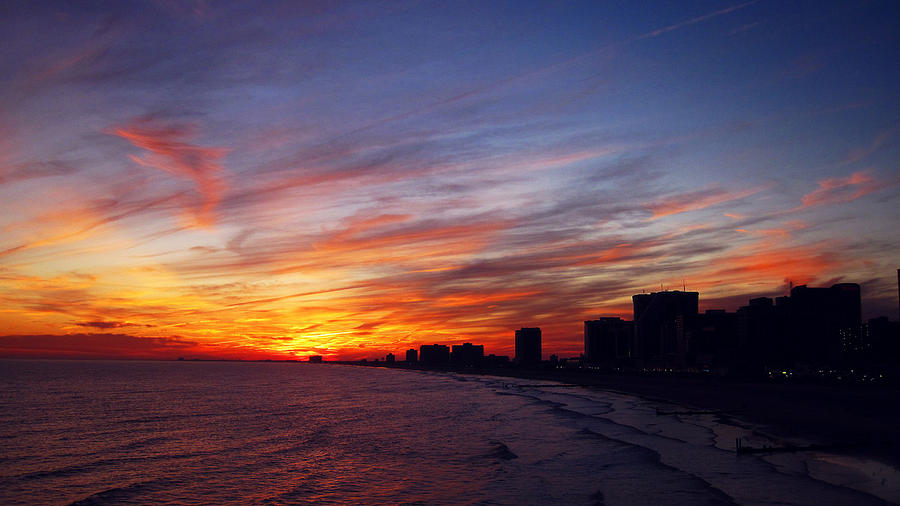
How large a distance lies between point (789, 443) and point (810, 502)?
57.5ft

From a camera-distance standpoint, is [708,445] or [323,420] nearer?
[708,445]

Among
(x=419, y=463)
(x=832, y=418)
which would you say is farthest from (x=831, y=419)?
(x=419, y=463)

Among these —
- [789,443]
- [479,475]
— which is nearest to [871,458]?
[789,443]

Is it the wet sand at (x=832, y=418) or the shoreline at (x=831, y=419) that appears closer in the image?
the shoreline at (x=831, y=419)

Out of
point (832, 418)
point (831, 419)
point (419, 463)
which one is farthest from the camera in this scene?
point (832, 418)

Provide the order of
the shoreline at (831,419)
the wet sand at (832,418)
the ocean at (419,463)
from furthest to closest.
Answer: the wet sand at (832,418)
the shoreline at (831,419)
the ocean at (419,463)

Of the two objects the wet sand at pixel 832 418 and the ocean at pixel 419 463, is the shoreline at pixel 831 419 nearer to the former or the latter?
the wet sand at pixel 832 418

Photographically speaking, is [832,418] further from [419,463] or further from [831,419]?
[419,463]

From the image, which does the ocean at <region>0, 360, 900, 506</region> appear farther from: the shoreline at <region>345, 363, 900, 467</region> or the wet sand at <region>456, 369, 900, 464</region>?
the wet sand at <region>456, 369, 900, 464</region>

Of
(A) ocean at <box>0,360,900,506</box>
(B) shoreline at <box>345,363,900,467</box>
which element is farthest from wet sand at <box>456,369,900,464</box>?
(A) ocean at <box>0,360,900,506</box>

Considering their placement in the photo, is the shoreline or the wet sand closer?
the shoreline

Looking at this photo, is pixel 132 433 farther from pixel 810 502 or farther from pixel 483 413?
pixel 810 502

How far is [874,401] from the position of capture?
3314 inches

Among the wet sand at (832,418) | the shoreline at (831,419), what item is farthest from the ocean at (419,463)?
the wet sand at (832,418)
